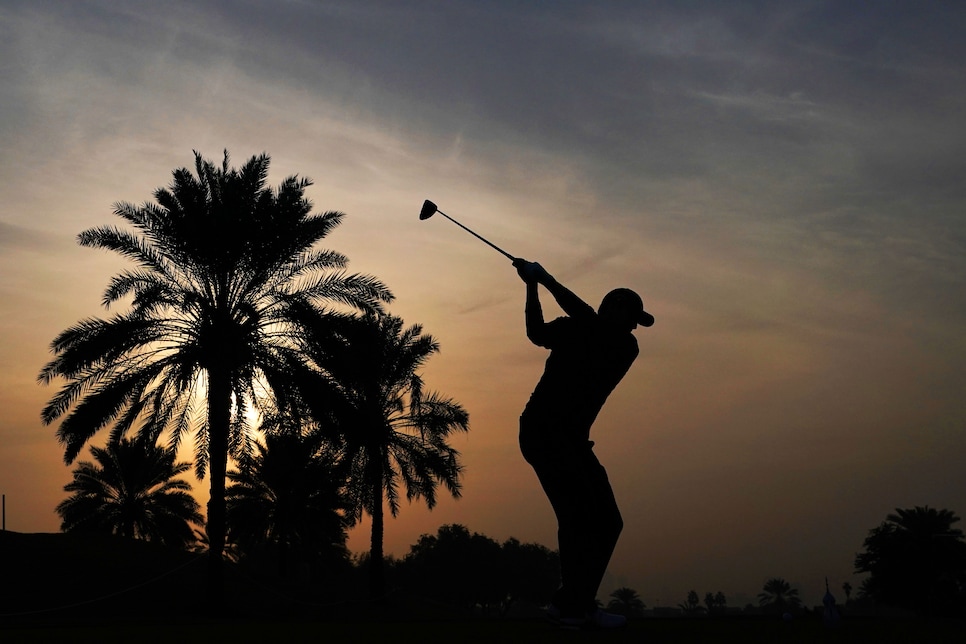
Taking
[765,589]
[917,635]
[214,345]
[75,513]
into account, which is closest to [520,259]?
[917,635]

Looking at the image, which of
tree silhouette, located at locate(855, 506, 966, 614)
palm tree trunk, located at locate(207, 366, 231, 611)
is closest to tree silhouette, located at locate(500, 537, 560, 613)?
tree silhouette, located at locate(855, 506, 966, 614)

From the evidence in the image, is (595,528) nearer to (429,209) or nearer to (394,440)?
(429,209)

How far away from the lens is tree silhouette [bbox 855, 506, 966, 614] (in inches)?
2005

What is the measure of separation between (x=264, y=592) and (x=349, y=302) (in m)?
14.2

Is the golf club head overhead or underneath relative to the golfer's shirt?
overhead

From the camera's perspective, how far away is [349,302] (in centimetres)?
2694

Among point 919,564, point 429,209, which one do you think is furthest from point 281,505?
point 429,209

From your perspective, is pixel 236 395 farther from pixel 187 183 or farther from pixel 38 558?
pixel 38 558

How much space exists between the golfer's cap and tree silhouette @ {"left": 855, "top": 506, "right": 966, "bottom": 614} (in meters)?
48.3

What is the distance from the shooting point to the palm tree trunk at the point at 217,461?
25516 millimetres

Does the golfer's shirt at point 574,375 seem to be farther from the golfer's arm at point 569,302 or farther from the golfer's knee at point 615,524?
the golfer's knee at point 615,524

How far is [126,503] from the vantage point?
51.6 metres

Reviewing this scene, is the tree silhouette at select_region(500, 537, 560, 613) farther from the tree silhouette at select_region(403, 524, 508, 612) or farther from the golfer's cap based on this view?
the golfer's cap

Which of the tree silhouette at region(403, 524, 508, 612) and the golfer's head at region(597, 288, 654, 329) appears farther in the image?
the tree silhouette at region(403, 524, 508, 612)
